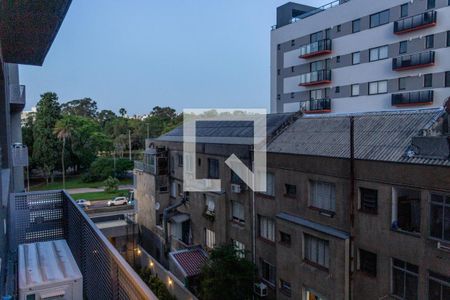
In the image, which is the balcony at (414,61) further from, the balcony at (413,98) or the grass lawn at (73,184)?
the grass lawn at (73,184)

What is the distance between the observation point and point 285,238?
12734 millimetres

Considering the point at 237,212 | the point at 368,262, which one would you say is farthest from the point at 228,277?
the point at 368,262

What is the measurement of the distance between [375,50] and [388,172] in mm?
16191

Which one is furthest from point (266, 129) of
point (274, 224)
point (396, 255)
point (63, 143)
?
point (63, 143)

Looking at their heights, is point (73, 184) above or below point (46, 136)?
below

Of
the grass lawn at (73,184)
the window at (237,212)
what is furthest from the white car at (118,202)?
the window at (237,212)

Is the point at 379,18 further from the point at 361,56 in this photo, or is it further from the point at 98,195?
the point at 98,195

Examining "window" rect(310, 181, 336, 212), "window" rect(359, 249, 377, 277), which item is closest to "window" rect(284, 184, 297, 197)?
"window" rect(310, 181, 336, 212)

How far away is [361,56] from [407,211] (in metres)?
17.2

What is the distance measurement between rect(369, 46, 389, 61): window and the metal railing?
21544 millimetres

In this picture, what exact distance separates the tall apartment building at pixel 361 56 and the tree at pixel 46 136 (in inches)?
1185

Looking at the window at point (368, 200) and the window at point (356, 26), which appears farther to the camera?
the window at point (356, 26)

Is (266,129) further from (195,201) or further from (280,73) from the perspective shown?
(280,73)

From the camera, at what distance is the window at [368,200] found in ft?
31.9
